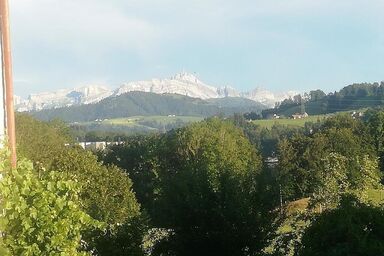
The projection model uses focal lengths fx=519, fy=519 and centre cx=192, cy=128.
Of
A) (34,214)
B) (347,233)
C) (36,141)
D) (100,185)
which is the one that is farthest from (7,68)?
(36,141)

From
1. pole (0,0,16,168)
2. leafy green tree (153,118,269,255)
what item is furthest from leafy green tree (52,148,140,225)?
pole (0,0,16,168)

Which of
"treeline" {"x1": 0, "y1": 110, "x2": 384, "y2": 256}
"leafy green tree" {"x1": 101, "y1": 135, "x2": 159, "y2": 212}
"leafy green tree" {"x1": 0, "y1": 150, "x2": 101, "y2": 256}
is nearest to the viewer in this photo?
"leafy green tree" {"x1": 0, "y1": 150, "x2": 101, "y2": 256}

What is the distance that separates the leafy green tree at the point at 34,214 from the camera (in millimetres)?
8305

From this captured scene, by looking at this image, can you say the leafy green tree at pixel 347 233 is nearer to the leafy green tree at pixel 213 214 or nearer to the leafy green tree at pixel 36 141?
the leafy green tree at pixel 213 214

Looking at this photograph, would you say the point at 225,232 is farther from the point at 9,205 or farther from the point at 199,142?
the point at 199,142

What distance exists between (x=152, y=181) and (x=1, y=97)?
64.4 m

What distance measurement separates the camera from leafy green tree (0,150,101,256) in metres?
8.30

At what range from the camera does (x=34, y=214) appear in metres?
8.41

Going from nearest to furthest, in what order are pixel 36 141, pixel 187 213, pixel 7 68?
pixel 7 68
pixel 187 213
pixel 36 141

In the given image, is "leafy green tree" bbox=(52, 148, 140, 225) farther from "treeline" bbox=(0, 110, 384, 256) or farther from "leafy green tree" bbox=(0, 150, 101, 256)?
"leafy green tree" bbox=(0, 150, 101, 256)

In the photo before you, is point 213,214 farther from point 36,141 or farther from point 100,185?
point 36,141

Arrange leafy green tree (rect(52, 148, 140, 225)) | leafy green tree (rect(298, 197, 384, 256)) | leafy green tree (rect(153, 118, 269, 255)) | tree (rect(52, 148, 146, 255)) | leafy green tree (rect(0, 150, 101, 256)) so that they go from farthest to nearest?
leafy green tree (rect(52, 148, 140, 225)) → tree (rect(52, 148, 146, 255)) → leafy green tree (rect(153, 118, 269, 255)) → leafy green tree (rect(298, 197, 384, 256)) → leafy green tree (rect(0, 150, 101, 256))

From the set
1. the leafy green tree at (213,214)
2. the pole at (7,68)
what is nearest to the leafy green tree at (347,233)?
the leafy green tree at (213,214)

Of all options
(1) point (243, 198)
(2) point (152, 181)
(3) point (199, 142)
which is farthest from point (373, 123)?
(1) point (243, 198)
